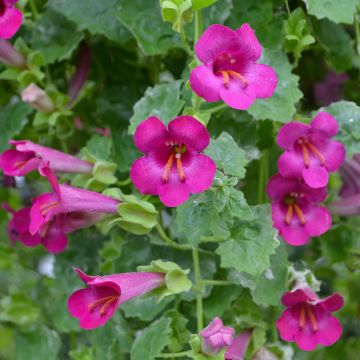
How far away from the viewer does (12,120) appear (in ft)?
3.78

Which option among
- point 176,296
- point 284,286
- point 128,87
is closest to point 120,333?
point 176,296

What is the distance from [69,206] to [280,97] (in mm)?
298

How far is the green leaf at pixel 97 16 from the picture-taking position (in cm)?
108

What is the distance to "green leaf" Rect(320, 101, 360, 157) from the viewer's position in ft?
3.24

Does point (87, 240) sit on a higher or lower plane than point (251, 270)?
lower

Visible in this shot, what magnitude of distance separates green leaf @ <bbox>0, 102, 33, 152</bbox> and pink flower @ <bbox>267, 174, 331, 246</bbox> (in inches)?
15.5

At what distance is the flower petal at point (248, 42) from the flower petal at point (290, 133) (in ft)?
0.36

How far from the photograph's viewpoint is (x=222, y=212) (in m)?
0.85

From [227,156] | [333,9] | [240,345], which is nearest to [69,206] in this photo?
[227,156]

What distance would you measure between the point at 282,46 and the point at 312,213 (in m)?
0.23

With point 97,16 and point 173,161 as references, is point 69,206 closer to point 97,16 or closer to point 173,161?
point 173,161

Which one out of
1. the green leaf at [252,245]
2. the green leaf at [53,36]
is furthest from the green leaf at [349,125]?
the green leaf at [53,36]

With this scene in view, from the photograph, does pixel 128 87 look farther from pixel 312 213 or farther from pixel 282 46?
pixel 312 213

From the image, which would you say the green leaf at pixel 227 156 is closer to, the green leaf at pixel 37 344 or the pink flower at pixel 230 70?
the pink flower at pixel 230 70
